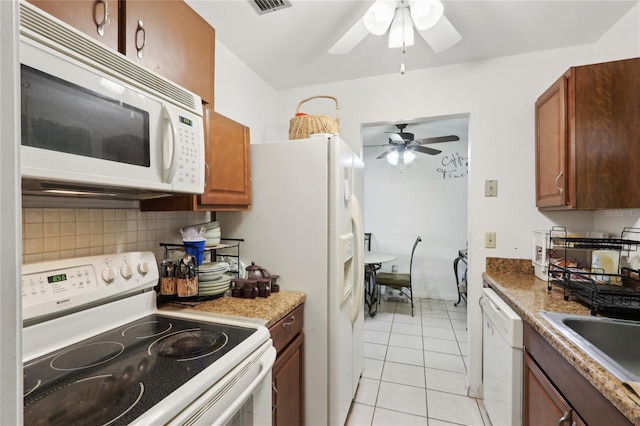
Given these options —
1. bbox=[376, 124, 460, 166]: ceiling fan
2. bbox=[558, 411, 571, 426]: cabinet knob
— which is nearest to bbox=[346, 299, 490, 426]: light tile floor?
bbox=[558, 411, 571, 426]: cabinet knob

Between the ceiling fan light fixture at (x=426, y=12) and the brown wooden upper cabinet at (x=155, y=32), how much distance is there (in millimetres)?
986

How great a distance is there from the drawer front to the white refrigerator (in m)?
0.08

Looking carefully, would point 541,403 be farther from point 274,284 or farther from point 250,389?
point 274,284

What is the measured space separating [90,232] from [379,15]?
1.58 metres

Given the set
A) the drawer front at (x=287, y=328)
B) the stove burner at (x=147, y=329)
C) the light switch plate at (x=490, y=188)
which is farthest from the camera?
the light switch plate at (x=490, y=188)

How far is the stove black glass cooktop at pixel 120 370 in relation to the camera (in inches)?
25.2

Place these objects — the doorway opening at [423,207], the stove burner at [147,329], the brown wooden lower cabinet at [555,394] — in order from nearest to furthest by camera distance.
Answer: the brown wooden lower cabinet at [555,394], the stove burner at [147,329], the doorway opening at [423,207]

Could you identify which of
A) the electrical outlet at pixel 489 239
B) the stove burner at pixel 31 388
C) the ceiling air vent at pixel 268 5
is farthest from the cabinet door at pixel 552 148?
the stove burner at pixel 31 388

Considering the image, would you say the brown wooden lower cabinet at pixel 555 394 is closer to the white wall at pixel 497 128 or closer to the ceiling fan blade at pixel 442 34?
the white wall at pixel 497 128

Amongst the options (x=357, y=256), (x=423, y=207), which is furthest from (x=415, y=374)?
(x=423, y=207)

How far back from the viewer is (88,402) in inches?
26.4

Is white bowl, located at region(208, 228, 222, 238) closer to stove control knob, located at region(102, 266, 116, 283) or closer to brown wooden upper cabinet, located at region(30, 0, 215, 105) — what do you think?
stove control knob, located at region(102, 266, 116, 283)

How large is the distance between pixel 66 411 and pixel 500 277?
2.21 m

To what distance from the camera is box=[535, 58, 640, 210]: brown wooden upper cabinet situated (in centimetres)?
147
